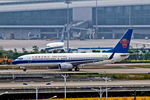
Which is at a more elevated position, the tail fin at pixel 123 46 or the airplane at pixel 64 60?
the tail fin at pixel 123 46

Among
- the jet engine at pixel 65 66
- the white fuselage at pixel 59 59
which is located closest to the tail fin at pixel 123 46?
the white fuselage at pixel 59 59

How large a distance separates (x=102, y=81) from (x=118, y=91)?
33.2 ft

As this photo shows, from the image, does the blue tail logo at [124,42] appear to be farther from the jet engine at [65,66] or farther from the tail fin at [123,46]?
the jet engine at [65,66]

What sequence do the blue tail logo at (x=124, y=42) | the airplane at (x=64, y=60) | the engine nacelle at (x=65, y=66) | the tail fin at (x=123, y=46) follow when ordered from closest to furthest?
the engine nacelle at (x=65, y=66), the airplane at (x=64, y=60), the tail fin at (x=123, y=46), the blue tail logo at (x=124, y=42)

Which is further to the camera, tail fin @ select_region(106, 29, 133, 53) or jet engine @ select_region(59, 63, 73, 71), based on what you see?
tail fin @ select_region(106, 29, 133, 53)

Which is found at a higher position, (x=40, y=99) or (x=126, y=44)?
(x=126, y=44)

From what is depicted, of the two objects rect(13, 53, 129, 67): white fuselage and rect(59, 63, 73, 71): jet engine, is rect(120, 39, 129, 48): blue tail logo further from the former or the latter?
rect(59, 63, 73, 71): jet engine

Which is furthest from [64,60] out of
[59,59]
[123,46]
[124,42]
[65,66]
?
[124,42]

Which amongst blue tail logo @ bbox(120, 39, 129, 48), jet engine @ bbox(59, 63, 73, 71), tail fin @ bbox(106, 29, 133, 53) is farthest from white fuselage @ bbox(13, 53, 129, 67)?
blue tail logo @ bbox(120, 39, 129, 48)

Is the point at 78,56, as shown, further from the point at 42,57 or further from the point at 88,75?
the point at 88,75

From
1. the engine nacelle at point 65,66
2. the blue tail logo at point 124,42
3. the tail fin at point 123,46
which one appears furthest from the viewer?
the blue tail logo at point 124,42

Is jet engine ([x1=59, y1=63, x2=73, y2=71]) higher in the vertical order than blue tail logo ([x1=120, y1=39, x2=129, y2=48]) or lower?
lower

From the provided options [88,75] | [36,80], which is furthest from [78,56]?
[36,80]

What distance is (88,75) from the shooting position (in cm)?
8656
